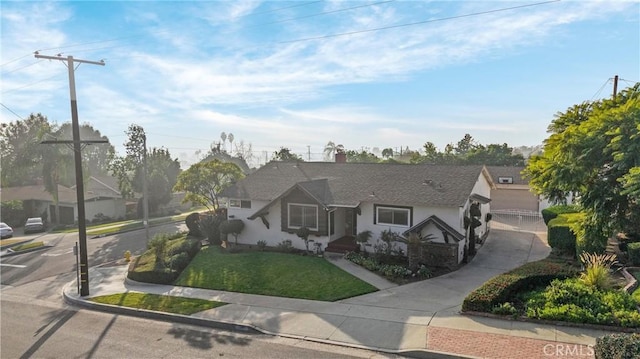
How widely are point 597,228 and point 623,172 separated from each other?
2.41 meters

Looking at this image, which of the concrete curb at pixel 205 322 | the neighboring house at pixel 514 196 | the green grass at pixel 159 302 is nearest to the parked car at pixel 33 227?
the concrete curb at pixel 205 322

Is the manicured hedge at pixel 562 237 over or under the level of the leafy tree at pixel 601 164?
under

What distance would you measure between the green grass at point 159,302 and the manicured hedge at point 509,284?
9164 mm

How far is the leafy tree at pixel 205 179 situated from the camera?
96.1 feet

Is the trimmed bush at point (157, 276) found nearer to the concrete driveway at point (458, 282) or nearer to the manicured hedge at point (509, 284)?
the concrete driveway at point (458, 282)

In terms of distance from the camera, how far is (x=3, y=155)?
47.6 m

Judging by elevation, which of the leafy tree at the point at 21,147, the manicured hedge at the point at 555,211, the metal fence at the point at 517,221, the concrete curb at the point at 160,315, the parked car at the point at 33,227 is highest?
the leafy tree at the point at 21,147

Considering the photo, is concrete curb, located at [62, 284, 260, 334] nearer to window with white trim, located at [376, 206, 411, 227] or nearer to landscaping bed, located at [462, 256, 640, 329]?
landscaping bed, located at [462, 256, 640, 329]

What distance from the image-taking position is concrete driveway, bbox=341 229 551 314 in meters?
14.5

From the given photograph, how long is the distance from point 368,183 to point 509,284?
1162 centimetres

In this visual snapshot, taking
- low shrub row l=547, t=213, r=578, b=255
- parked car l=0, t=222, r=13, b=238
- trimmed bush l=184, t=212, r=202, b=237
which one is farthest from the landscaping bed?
parked car l=0, t=222, r=13, b=238

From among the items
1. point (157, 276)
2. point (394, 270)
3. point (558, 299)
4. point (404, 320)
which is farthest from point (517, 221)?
point (157, 276)

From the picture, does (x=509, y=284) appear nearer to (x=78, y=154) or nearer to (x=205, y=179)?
(x=78, y=154)

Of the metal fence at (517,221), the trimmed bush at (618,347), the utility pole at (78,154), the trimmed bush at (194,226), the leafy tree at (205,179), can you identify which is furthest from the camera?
the metal fence at (517,221)
